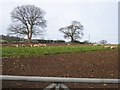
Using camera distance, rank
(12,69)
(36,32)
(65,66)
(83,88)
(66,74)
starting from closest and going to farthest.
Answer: (83,88)
(66,74)
(12,69)
(65,66)
(36,32)

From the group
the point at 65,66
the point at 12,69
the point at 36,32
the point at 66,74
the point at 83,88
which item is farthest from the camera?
the point at 36,32

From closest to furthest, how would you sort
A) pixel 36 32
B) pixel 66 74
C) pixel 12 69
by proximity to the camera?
pixel 66 74
pixel 12 69
pixel 36 32

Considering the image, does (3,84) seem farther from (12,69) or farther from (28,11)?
(28,11)

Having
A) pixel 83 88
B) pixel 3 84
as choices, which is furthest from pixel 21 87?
pixel 83 88

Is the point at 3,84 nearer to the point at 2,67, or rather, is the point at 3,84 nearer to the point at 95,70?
the point at 2,67

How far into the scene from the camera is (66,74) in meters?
7.28

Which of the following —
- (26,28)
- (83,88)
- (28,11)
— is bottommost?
(83,88)

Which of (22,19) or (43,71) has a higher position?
(22,19)

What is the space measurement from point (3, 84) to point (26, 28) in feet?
142

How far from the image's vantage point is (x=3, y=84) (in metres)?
6.11

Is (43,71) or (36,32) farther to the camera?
(36,32)

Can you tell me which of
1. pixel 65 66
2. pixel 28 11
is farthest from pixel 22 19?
pixel 65 66

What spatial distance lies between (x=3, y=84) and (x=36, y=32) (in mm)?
43052

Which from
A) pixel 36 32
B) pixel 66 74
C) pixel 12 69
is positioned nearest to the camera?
pixel 66 74
